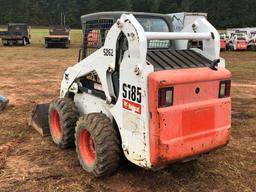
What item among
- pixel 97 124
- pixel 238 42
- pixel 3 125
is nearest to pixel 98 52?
pixel 97 124

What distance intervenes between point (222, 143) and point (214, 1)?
86.2m

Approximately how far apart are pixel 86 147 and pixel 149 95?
62.3 inches

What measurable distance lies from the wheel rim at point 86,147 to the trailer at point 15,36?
31.5 m

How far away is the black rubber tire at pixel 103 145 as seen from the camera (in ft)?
15.4

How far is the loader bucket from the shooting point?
6848 mm

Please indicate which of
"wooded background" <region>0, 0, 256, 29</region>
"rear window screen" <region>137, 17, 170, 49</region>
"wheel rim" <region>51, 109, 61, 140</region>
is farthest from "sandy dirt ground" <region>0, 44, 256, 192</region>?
"wooded background" <region>0, 0, 256, 29</region>

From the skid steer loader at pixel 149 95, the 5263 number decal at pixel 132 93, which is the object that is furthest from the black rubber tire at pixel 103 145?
the 5263 number decal at pixel 132 93

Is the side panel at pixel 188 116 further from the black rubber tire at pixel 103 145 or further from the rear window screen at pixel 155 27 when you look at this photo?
the rear window screen at pixel 155 27

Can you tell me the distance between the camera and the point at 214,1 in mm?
86125

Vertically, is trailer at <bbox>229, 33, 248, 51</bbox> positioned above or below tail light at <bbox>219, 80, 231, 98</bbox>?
below

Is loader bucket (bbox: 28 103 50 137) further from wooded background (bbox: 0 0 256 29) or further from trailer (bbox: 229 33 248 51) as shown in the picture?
wooded background (bbox: 0 0 256 29)

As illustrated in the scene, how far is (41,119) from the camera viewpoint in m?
6.95

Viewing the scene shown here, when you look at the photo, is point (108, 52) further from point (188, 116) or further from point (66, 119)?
point (66, 119)

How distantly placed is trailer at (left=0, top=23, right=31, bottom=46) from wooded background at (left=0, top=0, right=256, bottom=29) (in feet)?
169
